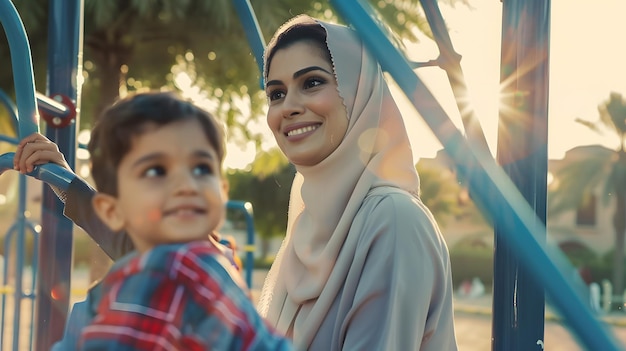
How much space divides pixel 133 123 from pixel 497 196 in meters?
0.44

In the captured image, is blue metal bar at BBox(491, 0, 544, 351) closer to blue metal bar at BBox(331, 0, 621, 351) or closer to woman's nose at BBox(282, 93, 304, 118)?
woman's nose at BBox(282, 93, 304, 118)

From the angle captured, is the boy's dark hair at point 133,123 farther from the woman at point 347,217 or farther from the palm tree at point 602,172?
the palm tree at point 602,172

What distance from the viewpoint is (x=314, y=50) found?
186 cm

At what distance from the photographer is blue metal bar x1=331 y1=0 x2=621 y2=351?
3.06 ft

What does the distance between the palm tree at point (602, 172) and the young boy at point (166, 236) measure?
18.5 m

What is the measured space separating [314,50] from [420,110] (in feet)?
2.61

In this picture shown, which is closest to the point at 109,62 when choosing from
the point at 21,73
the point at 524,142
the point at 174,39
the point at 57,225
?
the point at 174,39

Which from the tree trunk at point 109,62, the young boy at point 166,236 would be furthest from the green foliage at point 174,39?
the young boy at point 166,236

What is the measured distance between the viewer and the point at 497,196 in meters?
1.03

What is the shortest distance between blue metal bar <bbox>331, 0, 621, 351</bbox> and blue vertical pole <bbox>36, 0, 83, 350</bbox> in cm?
137

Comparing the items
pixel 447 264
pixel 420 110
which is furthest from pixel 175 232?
pixel 447 264

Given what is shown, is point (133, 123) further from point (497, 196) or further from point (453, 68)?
point (453, 68)

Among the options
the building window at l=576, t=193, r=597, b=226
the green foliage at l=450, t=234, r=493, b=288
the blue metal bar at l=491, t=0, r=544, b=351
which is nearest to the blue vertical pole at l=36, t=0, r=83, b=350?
the blue metal bar at l=491, t=0, r=544, b=351

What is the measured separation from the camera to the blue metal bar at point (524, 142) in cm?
166
